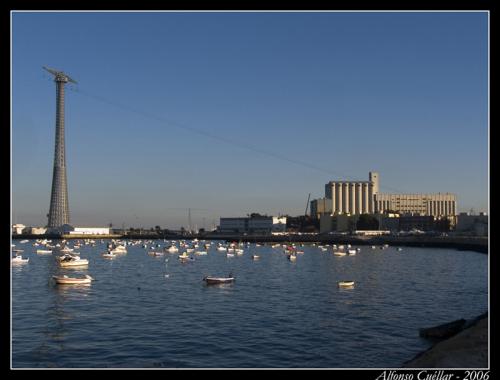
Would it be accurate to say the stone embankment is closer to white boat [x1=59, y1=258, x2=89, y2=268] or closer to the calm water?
the calm water

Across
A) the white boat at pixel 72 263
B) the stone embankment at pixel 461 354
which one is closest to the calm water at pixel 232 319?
the stone embankment at pixel 461 354

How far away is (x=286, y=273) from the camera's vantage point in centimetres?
7138

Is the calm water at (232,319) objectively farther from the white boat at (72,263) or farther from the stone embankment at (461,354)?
the white boat at (72,263)

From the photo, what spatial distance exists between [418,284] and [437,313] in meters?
19.6

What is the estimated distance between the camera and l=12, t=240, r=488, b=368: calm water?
26.7 metres

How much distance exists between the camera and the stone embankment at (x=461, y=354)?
2041 cm

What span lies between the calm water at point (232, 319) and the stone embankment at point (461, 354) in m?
2.57

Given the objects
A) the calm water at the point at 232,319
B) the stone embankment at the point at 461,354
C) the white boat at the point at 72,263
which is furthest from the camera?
the white boat at the point at 72,263

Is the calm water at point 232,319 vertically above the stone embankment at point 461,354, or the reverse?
the stone embankment at point 461,354

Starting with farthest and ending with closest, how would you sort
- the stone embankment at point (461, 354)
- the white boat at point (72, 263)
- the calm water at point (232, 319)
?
the white boat at point (72, 263)
the calm water at point (232, 319)
the stone embankment at point (461, 354)

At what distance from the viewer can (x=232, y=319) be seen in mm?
36438

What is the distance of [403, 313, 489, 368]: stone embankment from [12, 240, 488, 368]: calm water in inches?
101

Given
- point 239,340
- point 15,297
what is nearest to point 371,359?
point 239,340
